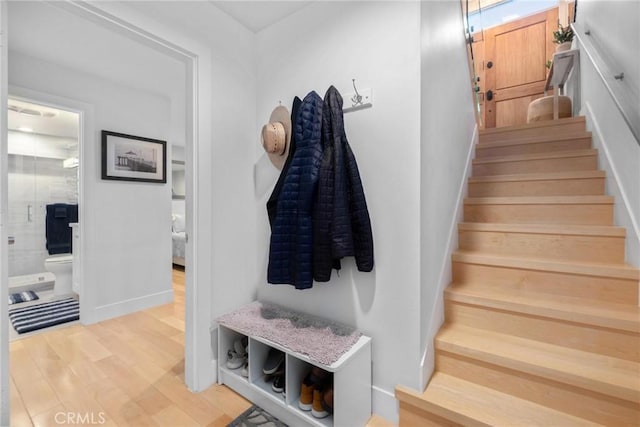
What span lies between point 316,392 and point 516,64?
4801 millimetres

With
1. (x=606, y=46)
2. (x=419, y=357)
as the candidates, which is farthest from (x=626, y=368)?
(x=606, y=46)

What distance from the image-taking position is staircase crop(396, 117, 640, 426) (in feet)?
3.68

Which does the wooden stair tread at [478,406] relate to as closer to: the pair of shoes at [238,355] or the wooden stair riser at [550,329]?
the wooden stair riser at [550,329]

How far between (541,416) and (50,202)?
18.8 ft

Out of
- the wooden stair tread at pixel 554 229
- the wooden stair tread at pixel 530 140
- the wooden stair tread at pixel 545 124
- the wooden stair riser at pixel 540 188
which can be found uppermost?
the wooden stair tread at pixel 545 124

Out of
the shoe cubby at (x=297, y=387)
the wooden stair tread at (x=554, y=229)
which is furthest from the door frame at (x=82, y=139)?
the wooden stair tread at (x=554, y=229)

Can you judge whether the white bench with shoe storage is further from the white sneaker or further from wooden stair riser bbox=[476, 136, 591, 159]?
wooden stair riser bbox=[476, 136, 591, 159]

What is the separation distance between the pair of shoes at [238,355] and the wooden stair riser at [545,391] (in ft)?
3.60

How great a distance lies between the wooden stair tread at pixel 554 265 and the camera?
135 cm

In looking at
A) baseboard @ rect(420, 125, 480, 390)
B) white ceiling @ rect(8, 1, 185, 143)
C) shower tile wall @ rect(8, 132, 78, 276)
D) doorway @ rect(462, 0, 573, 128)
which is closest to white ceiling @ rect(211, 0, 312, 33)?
white ceiling @ rect(8, 1, 185, 143)

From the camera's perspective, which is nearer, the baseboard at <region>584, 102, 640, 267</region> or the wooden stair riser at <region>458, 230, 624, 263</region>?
the baseboard at <region>584, 102, 640, 267</region>

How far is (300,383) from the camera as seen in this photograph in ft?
4.60

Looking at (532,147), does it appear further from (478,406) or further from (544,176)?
(478,406)

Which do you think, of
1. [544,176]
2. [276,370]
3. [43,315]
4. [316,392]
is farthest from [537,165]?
[43,315]
